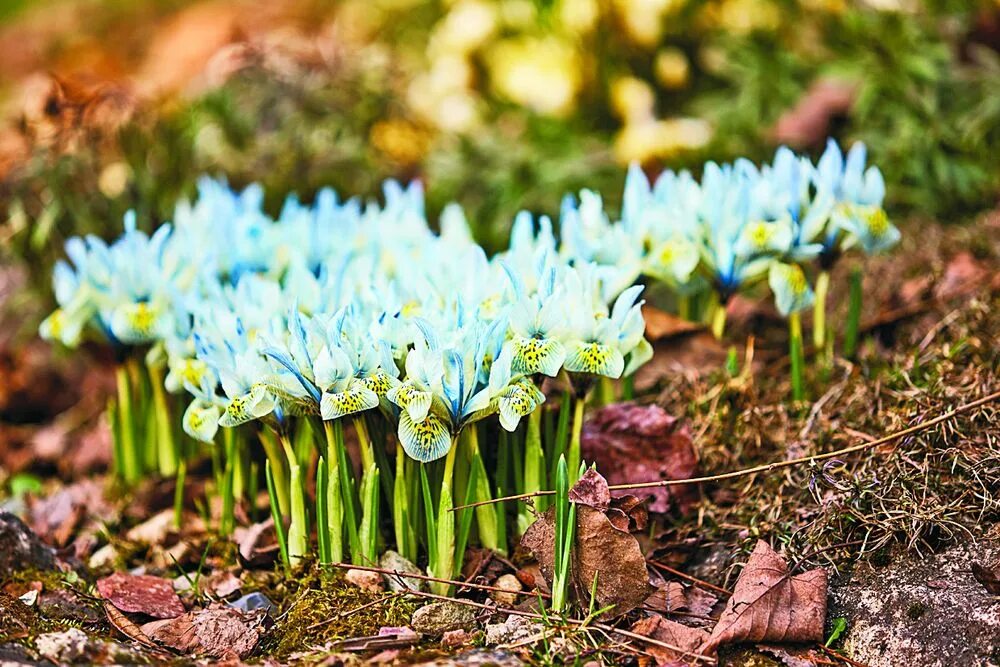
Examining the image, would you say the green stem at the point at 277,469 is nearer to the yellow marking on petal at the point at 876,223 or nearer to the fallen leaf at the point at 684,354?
the fallen leaf at the point at 684,354

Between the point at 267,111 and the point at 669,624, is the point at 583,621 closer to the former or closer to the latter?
the point at 669,624

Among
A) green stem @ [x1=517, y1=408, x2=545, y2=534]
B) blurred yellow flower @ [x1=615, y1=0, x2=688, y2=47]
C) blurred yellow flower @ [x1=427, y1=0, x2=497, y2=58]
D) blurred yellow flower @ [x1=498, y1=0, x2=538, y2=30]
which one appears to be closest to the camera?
green stem @ [x1=517, y1=408, x2=545, y2=534]

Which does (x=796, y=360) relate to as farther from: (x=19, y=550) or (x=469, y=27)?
(x=469, y=27)

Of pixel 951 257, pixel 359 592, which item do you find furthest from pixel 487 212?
pixel 359 592

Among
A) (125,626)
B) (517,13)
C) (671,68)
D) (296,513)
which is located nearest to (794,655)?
(296,513)

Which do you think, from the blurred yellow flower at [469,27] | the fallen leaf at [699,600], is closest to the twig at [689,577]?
the fallen leaf at [699,600]

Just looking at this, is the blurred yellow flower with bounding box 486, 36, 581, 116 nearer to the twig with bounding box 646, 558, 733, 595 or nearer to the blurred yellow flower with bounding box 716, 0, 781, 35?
the blurred yellow flower with bounding box 716, 0, 781, 35

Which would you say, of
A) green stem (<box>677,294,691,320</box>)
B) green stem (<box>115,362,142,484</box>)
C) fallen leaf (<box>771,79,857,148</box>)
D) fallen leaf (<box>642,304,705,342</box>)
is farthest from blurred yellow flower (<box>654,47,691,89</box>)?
green stem (<box>115,362,142,484</box>)
